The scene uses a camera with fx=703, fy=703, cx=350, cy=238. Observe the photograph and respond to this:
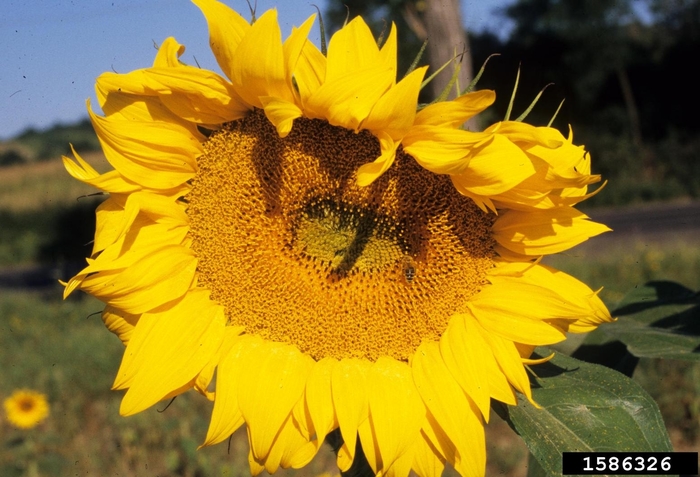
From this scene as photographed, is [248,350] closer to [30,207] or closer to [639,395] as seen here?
[639,395]

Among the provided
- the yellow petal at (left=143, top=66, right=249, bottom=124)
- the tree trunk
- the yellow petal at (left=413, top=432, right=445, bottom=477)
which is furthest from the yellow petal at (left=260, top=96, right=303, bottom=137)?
the tree trunk

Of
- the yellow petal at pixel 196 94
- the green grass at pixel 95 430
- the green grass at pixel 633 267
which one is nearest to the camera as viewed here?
the yellow petal at pixel 196 94

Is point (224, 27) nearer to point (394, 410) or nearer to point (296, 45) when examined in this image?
point (296, 45)

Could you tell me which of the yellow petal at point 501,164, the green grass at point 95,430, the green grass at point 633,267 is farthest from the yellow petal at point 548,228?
the green grass at point 633,267

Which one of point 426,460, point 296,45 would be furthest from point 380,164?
point 426,460

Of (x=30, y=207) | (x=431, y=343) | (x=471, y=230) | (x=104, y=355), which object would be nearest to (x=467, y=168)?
(x=471, y=230)

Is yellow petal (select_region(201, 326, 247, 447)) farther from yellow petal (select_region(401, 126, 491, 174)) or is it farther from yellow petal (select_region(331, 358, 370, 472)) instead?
yellow petal (select_region(401, 126, 491, 174))

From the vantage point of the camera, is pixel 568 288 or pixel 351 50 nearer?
pixel 351 50

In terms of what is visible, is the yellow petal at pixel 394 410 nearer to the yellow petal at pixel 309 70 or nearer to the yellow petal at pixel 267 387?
the yellow petal at pixel 267 387
